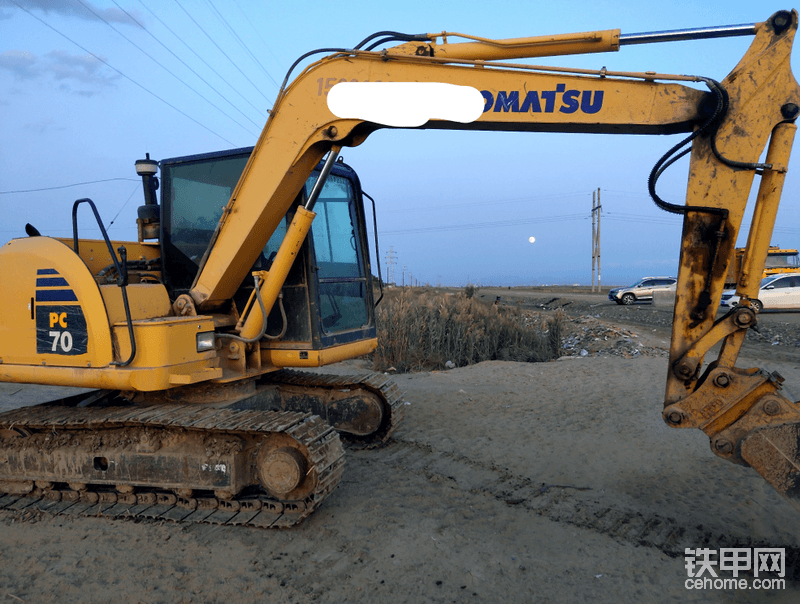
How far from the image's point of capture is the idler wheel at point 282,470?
13.4 ft

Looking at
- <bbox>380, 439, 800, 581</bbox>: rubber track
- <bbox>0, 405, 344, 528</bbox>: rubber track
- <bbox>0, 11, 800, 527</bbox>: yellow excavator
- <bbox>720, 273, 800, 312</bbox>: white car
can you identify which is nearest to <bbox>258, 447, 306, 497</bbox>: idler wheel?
<bbox>0, 11, 800, 527</bbox>: yellow excavator

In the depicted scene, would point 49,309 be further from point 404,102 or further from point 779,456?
point 779,456

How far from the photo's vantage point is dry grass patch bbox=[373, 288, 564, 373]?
37.2 feet

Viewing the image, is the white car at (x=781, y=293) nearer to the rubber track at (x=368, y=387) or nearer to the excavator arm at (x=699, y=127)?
the rubber track at (x=368, y=387)

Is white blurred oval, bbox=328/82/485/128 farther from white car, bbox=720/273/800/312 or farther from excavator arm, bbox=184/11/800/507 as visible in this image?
white car, bbox=720/273/800/312

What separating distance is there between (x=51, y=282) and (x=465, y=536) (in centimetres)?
369

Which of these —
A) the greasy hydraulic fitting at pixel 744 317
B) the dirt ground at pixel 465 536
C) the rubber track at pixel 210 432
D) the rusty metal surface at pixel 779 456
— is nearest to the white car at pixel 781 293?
the dirt ground at pixel 465 536

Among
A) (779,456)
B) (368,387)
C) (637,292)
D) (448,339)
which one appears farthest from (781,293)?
(779,456)

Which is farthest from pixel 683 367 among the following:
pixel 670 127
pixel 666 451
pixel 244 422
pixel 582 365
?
pixel 582 365

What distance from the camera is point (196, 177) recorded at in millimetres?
5223

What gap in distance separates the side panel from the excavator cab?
3.05 ft

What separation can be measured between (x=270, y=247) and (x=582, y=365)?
21.4ft

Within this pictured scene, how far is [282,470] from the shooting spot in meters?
4.12

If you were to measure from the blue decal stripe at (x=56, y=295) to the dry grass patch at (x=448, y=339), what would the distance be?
281 inches
